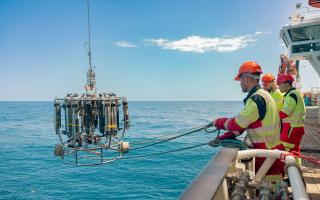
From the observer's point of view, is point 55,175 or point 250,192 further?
point 55,175

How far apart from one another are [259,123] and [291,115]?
8.43ft

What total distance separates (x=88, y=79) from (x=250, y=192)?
7507 millimetres

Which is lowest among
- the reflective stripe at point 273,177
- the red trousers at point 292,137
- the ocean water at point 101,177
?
the ocean water at point 101,177

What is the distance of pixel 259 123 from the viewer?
337cm

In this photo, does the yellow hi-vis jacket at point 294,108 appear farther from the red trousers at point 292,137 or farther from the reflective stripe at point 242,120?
the reflective stripe at point 242,120

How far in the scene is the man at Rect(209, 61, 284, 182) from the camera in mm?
3258

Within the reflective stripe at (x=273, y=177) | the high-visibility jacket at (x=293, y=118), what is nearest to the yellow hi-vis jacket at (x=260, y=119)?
the reflective stripe at (x=273, y=177)

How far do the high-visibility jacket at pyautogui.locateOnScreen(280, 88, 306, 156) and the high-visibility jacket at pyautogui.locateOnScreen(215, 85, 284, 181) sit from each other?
211 centimetres

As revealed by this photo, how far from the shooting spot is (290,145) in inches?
218

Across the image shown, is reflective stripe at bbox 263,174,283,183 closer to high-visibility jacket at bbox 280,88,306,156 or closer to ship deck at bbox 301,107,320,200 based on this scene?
ship deck at bbox 301,107,320,200

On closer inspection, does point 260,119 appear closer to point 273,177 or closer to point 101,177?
point 273,177

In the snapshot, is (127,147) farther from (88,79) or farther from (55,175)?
(55,175)

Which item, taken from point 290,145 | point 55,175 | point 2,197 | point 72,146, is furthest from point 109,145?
point 55,175

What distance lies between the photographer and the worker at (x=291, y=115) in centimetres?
541
